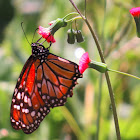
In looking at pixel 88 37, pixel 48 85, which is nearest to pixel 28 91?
pixel 48 85

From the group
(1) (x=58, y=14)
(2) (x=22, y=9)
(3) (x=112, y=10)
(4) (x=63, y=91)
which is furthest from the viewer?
(2) (x=22, y=9)

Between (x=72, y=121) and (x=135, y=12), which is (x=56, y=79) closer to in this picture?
(x=135, y=12)

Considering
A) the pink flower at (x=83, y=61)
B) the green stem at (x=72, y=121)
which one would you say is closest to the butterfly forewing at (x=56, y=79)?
the pink flower at (x=83, y=61)

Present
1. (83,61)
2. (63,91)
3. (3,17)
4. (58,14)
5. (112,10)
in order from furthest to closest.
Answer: (3,17)
(58,14)
(112,10)
(63,91)
(83,61)

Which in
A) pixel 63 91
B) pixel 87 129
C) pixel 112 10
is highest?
pixel 112 10

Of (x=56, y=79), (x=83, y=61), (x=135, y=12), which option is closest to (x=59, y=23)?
(x=83, y=61)

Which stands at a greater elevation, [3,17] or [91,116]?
[3,17]

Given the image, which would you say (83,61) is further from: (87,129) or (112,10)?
(112,10)
